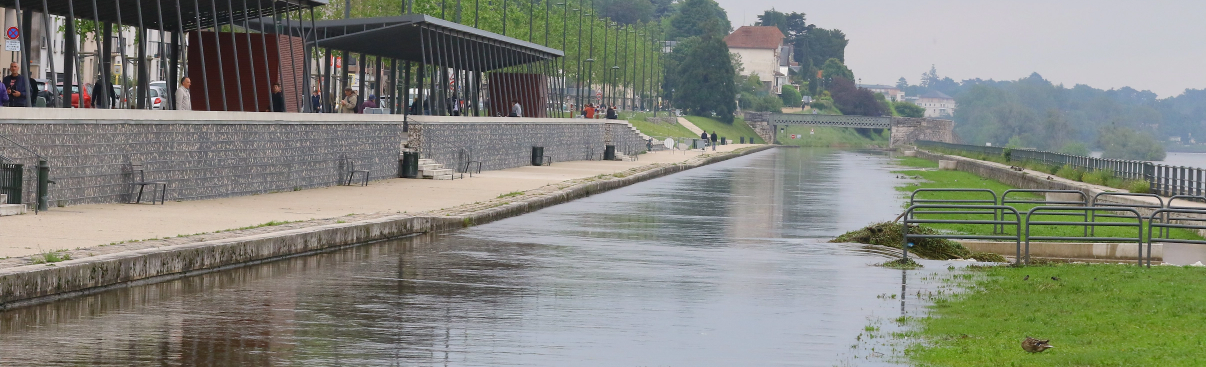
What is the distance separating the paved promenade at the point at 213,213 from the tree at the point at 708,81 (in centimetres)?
14117

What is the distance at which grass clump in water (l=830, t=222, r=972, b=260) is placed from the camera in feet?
67.9

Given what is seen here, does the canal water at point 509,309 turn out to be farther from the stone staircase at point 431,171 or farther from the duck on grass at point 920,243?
the stone staircase at point 431,171

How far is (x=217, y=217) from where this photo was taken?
2059 cm

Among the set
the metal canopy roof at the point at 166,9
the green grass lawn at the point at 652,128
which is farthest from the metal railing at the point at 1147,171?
the green grass lawn at the point at 652,128

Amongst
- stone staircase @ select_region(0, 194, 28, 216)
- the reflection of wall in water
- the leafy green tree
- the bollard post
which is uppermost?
the bollard post

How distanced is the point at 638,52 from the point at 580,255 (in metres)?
137

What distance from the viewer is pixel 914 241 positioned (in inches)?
838

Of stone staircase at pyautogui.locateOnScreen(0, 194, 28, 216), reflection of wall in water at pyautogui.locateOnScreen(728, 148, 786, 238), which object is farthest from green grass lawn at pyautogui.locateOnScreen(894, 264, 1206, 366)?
stone staircase at pyautogui.locateOnScreen(0, 194, 28, 216)

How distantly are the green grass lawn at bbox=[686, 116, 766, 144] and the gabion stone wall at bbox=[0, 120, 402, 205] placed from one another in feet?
438

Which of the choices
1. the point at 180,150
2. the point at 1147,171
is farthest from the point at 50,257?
the point at 1147,171

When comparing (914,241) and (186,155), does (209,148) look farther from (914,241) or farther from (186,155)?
(914,241)

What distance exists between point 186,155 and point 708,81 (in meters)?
154

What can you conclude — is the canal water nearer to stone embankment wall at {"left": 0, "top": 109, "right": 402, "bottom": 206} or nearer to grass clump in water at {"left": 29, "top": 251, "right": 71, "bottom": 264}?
grass clump in water at {"left": 29, "top": 251, "right": 71, "bottom": 264}

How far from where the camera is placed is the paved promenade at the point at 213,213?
1555cm
